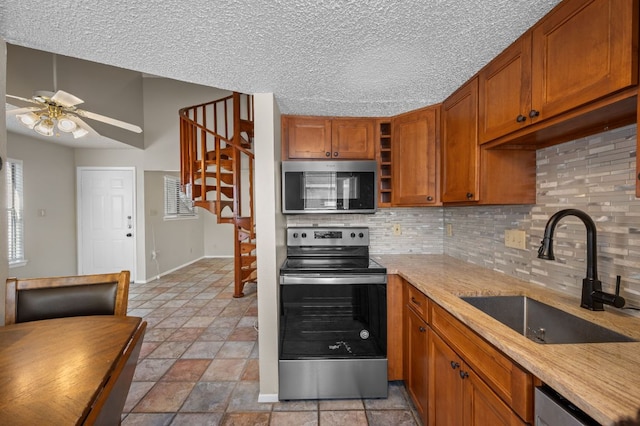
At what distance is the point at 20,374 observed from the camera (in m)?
0.78

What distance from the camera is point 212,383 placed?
2043 millimetres

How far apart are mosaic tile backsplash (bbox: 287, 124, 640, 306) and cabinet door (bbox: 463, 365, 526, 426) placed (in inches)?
26.3

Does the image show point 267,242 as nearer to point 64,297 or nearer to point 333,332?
point 333,332

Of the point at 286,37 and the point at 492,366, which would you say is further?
the point at 286,37

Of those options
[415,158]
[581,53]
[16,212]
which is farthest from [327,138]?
[16,212]

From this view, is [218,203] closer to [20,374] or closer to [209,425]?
[209,425]

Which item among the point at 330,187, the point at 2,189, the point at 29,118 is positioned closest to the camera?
the point at 2,189

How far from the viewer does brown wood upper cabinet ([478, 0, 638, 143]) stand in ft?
Answer: 2.63

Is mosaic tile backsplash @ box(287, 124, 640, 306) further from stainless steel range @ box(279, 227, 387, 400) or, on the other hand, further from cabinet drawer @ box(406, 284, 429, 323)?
stainless steel range @ box(279, 227, 387, 400)

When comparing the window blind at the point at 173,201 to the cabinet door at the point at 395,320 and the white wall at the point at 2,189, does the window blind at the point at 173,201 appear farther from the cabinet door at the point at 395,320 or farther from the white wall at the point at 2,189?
the cabinet door at the point at 395,320

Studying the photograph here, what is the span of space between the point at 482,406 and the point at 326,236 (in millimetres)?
1567

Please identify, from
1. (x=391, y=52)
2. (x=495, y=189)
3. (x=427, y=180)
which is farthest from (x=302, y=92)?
(x=495, y=189)

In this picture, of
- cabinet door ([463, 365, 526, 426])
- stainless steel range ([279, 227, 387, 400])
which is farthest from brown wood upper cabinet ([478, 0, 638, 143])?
stainless steel range ([279, 227, 387, 400])

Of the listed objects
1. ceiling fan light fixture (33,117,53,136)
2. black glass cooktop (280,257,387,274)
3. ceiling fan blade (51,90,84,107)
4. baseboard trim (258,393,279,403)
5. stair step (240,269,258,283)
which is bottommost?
baseboard trim (258,393,279,403)
